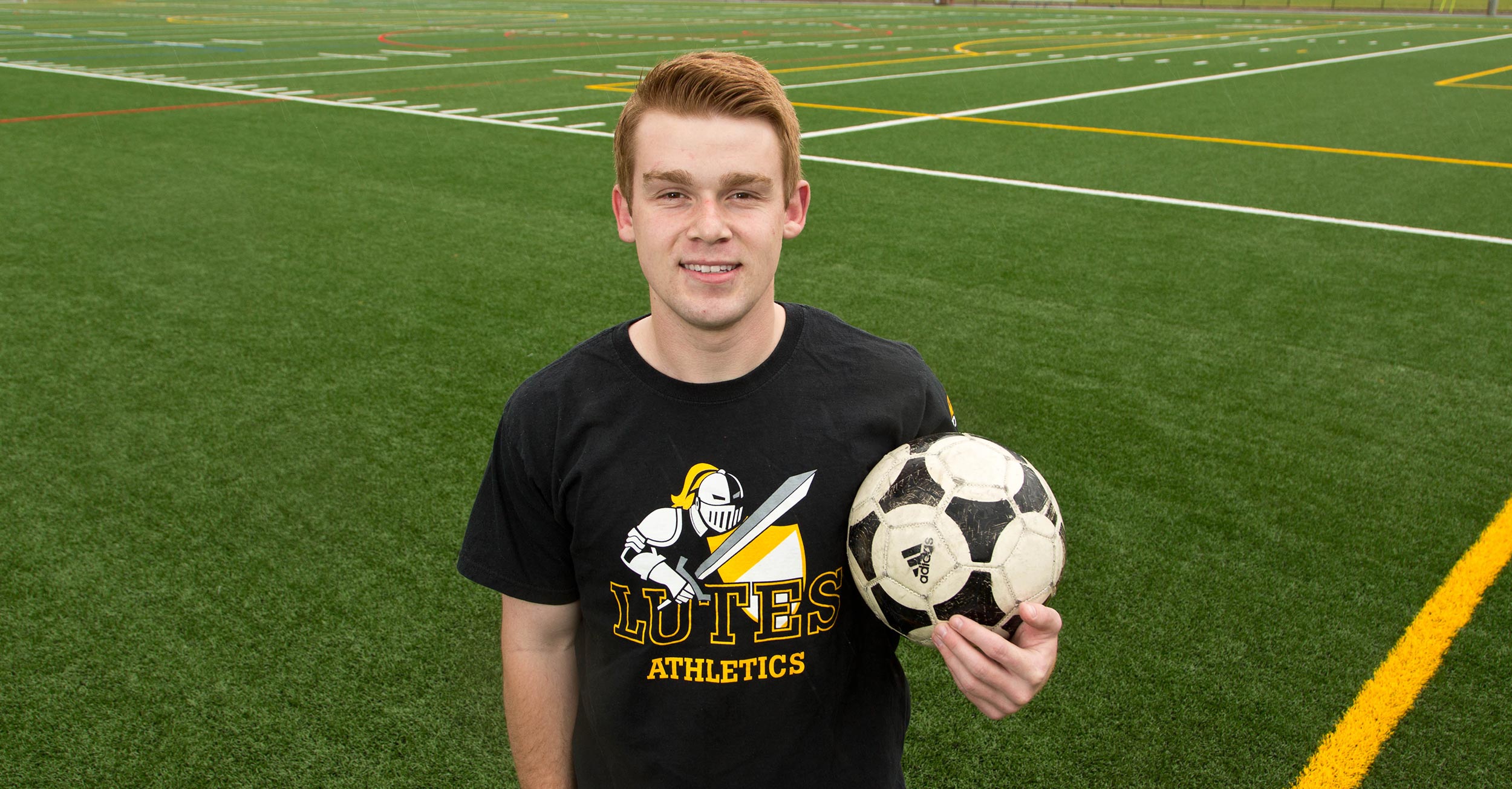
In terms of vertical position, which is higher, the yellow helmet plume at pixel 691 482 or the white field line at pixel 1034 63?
the yellow helmet plume at pixel 691 482

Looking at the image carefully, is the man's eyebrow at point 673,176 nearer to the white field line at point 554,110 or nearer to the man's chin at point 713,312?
the man's chin at point 713,312

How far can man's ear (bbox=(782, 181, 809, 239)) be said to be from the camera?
5.70 feet

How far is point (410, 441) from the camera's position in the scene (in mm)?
4426

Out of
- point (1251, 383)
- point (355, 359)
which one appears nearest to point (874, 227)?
point (1251, 383)

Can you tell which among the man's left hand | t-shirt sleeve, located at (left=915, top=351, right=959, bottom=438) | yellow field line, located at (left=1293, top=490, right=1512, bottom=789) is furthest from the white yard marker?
the man's left hand

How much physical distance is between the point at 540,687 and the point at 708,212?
883 millimetres

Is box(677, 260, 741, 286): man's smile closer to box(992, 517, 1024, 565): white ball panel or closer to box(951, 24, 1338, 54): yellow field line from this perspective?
box(992, 517, 1024, 565): white ball panel

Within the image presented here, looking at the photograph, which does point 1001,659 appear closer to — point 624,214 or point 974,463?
point 974,463

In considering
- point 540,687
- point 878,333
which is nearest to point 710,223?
point 540,687

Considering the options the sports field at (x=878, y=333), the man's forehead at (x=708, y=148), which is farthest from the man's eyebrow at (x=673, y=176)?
the sports field at (x=878, y=333)

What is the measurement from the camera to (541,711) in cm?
182

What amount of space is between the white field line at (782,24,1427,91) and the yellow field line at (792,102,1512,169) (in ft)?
4.93

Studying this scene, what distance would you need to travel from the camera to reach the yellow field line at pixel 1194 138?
34.3 feet

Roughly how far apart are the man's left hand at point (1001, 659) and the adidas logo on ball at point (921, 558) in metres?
0.15
